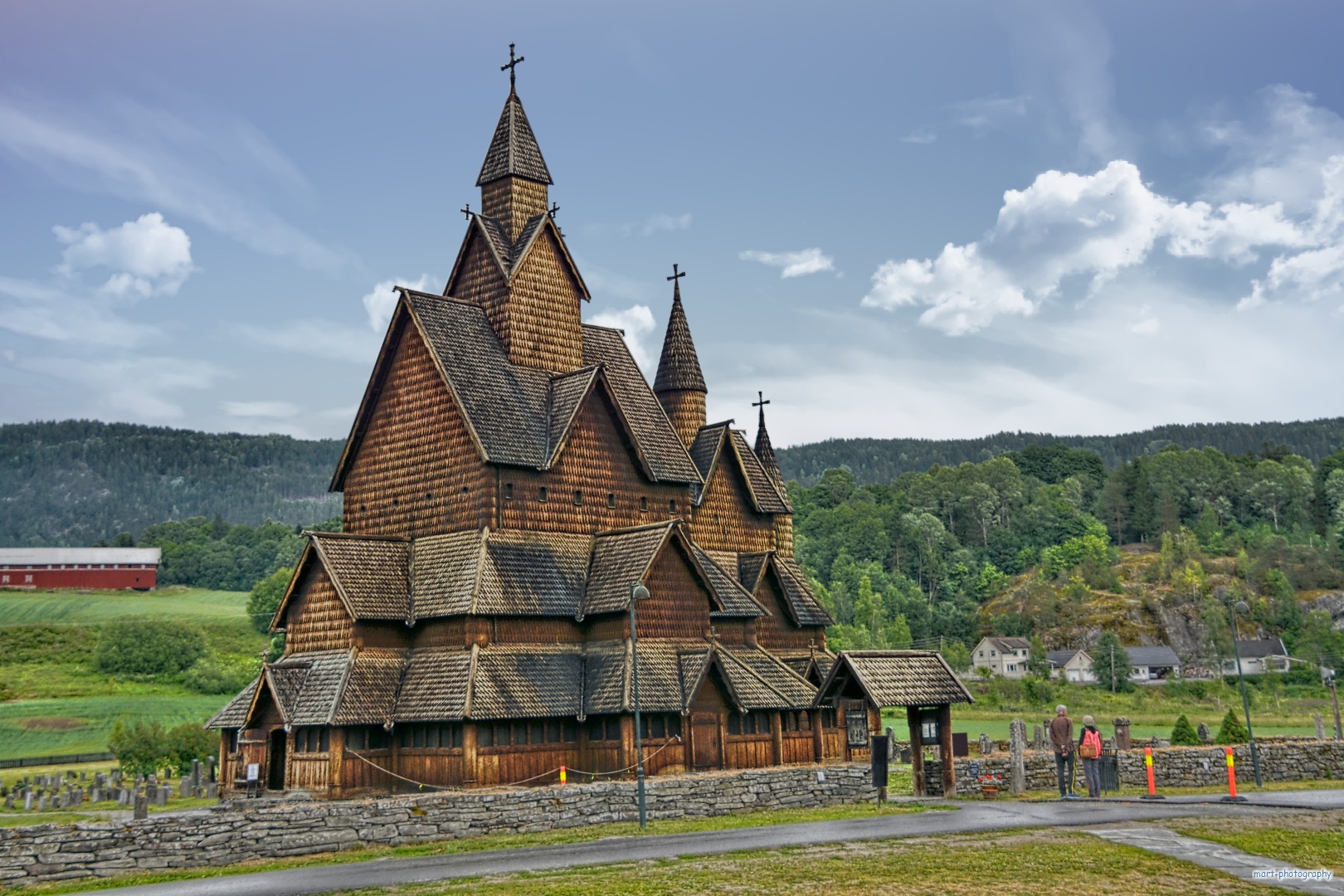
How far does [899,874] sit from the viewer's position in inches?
755

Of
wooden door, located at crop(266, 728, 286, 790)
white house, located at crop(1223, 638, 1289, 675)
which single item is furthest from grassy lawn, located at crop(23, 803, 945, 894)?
white house, located at crop(1223, 638, 1289, 675)

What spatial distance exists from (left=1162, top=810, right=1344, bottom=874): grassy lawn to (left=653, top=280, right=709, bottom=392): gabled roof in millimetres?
29908

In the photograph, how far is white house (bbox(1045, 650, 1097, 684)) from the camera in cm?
12688

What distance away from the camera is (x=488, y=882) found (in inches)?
755

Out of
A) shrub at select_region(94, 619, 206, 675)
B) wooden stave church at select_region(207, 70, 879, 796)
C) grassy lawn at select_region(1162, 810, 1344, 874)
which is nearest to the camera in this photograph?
grassy lawn at select_region(1162, 810, 1344, 874)

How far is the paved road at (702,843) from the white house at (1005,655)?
355ft

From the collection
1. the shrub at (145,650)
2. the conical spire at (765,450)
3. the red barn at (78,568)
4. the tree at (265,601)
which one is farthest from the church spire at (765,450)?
the red barn at (78,568)

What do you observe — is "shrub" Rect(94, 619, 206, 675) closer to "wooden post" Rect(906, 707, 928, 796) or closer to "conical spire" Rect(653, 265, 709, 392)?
"conical spire" Rect(653, 265, 709, 392)

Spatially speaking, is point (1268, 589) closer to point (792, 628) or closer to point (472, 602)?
point (792, 628)

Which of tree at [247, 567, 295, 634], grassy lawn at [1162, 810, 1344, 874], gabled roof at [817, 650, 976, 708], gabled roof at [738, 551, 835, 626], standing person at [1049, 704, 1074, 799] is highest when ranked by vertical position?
tree at [247, 567, 295, 634]

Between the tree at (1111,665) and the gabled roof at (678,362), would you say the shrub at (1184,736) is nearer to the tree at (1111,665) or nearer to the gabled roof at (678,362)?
the gabled roof at (678,362)

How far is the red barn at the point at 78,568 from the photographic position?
148m

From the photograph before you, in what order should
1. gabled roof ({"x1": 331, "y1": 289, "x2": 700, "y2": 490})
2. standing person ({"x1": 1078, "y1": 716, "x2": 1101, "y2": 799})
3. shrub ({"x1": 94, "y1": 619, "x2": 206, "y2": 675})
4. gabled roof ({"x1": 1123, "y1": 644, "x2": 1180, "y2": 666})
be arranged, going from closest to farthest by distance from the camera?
standing person ({"x1": 1078, "y1": 716, "x2": 1101, "y2": 799}), gabled roof ({"x1": 331, "y1": 289, "x2": 700, "y2": 490}), shrub ({"x1": 94, "y1": 619, "x2": 206, "y2": 675}), gabled roof ({"x1": 1123, "y1": 644, "x2": 1180, "y2": 666})

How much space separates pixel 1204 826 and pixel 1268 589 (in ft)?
434
